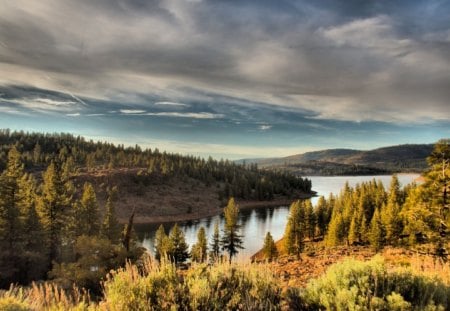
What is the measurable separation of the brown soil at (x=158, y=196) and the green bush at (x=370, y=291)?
383 feet

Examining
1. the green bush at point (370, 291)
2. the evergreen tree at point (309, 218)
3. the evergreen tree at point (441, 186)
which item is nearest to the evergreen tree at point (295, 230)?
the evergreen tree at point (309, 218)

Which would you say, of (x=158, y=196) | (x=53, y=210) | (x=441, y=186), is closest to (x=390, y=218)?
(x=441, y=186)

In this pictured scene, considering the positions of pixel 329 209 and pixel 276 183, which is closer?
pixel 329 209

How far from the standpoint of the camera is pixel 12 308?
22.6 ft

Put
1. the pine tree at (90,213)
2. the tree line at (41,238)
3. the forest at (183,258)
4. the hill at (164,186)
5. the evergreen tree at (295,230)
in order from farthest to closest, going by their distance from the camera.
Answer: the hill at (164,186) < the evergreen tree at (295,230) < the pine tree at (90,213) < the tree line at (41,238) < the forest at (183,258)

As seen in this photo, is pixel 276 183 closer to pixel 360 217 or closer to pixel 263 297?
pixel 360 217

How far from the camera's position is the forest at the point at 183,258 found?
22.7 ft

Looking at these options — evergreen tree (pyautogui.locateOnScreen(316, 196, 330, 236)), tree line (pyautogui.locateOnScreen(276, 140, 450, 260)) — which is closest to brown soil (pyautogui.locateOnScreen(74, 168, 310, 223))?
evergreen tree (pyautogui.locateOnScreen(316, 196, 330, 236))

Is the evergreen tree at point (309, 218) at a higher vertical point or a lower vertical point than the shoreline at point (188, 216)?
higher

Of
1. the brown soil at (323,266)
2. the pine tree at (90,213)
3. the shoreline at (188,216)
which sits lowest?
the shoreline at (188,216)

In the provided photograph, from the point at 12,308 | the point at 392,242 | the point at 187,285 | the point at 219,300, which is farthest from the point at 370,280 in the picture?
the point at 392,242

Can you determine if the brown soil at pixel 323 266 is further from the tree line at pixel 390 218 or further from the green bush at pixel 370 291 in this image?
the tree line at pixel 390 218

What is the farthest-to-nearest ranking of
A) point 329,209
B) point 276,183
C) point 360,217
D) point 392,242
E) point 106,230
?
point 276,183 → point 329,209 → point 360,217 → point 392,242 → point 106,230

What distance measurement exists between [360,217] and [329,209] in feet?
60.5
